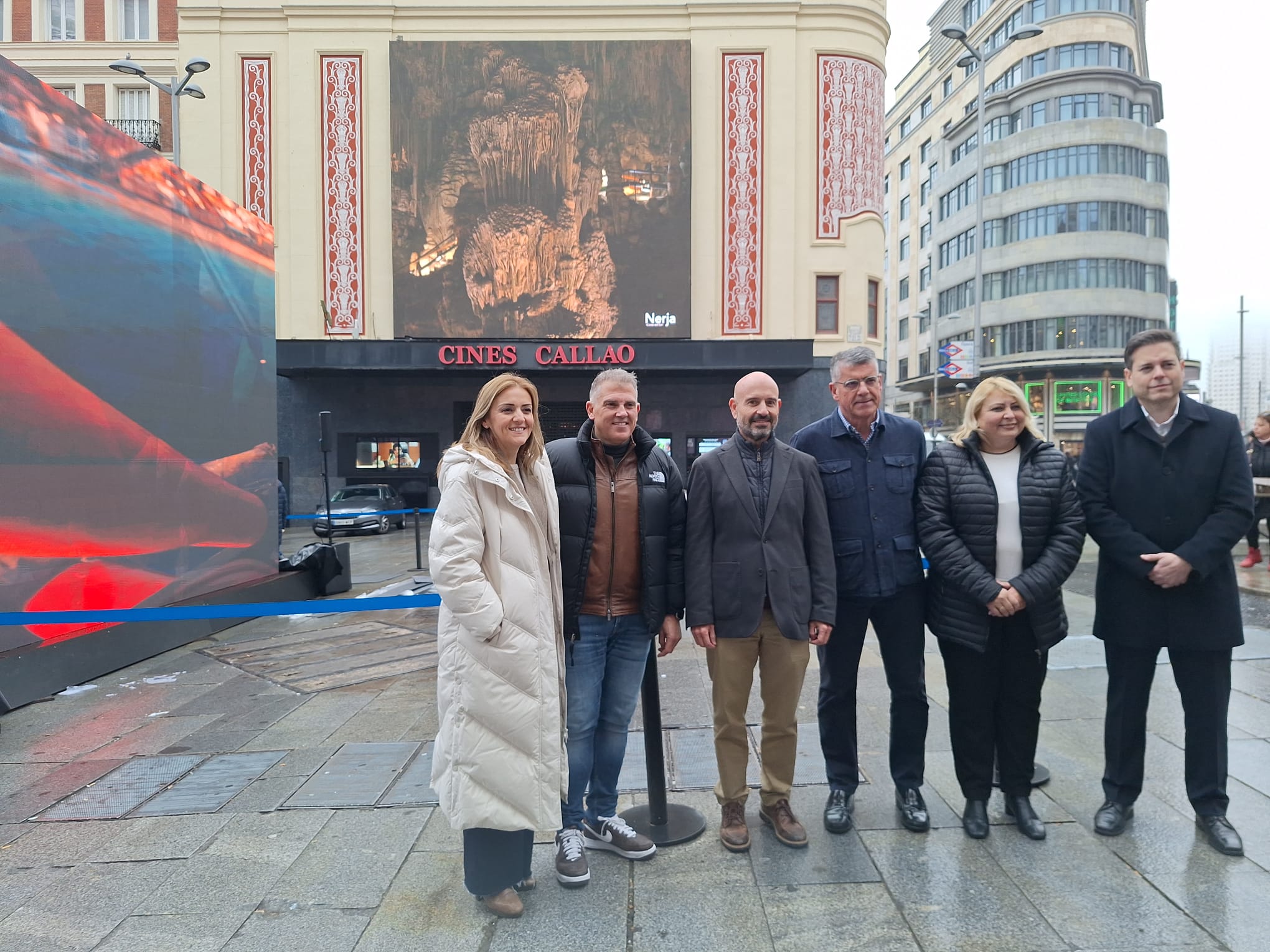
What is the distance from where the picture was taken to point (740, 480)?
11.2 feet

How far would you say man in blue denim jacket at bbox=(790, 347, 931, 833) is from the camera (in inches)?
142

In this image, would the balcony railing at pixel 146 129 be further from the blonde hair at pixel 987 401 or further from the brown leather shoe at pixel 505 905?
the brown leather shoe at pixel 505 905

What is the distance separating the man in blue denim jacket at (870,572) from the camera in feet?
11.8

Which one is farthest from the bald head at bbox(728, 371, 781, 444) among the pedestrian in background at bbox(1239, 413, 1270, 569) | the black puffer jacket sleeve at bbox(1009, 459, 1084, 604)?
the pedestrian in background at bbox(1239, 413, 1270, 569)

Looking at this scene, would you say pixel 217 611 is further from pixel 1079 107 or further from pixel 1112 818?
pixel 1079 107

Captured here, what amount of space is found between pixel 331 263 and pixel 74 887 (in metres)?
21.8

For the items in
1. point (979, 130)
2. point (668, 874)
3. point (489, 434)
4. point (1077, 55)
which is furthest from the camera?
point (1077, 55)

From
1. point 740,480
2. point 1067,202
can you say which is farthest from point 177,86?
point 1067,202

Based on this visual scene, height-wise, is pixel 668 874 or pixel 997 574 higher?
pixel 997 574

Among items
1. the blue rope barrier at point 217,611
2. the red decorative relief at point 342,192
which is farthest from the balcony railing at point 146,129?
the blue rope barrier at point 217,611

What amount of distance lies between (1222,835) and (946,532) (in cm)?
166

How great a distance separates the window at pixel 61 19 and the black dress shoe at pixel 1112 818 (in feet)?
114

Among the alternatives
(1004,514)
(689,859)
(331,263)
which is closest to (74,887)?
(689,859)

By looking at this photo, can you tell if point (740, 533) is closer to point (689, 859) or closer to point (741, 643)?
point (741, 643)
